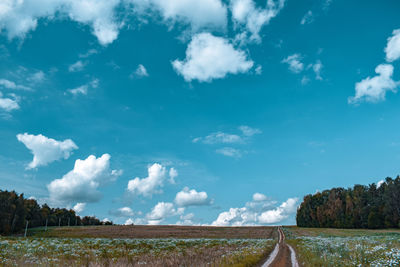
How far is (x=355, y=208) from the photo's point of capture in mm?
113000

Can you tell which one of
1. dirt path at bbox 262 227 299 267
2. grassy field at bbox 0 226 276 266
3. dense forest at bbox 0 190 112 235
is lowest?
dirt path at bbox 262 227 299 267

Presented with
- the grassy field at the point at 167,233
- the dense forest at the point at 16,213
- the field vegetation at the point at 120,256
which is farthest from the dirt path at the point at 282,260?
the dense forest at the point at 16,213

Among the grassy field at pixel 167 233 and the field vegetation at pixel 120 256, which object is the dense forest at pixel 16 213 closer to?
the grassy field at pixel 167 233

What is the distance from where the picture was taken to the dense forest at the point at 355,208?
3696 inches

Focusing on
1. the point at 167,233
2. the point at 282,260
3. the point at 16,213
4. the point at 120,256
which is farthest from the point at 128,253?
the point at 16,213

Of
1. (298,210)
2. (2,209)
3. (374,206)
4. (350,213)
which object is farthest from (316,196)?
(2,209)

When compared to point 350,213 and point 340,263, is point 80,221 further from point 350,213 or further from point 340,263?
point 340,263

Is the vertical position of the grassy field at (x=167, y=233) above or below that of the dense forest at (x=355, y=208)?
below

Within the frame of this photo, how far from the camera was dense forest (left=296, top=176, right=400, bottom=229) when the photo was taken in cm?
9388

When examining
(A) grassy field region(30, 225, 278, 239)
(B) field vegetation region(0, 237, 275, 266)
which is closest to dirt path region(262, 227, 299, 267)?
(B) field vegetation region(0, 237, 275, 266)

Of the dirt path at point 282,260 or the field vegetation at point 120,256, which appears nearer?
the field vegetation at point 120,256

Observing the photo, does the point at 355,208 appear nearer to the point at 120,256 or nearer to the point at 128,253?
the point at 128,253

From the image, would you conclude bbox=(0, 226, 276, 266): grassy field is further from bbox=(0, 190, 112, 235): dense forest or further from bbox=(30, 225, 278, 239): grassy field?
bbox=(0, 190, 112, 235): dense forest

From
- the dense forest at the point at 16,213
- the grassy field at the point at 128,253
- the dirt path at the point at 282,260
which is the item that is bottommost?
the dirt path at the point at 282,260
